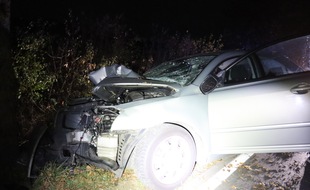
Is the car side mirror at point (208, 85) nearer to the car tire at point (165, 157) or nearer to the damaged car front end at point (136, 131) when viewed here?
the damaged car front end at point (136, 131)

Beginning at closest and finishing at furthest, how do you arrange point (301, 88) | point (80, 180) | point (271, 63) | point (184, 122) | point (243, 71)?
1. point (301, 88)
2. point (184, 122)
3. point (80, 180)
4. point (243, 71)
5. point (271, 63)

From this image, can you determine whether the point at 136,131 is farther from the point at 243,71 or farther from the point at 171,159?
the point at 243,71

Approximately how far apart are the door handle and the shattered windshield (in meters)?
1.14

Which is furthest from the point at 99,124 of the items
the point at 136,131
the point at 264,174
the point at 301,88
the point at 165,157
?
the point at 301,88

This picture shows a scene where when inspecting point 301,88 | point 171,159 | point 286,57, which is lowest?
point 171,159

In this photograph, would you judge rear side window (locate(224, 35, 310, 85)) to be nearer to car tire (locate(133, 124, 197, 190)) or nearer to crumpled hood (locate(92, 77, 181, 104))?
crumpled hood (locate(92, 77, 181, 104))

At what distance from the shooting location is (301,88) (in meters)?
3.88

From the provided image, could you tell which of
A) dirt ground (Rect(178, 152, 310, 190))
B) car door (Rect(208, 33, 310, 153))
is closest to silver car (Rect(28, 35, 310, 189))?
car door (Rect(208, 33, 310, 153))

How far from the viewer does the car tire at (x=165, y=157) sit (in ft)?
12.5

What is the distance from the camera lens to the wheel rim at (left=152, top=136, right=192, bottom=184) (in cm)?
390

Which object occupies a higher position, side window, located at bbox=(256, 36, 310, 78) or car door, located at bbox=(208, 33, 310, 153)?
side window, located at bbox=(256, 36, 310, 78)

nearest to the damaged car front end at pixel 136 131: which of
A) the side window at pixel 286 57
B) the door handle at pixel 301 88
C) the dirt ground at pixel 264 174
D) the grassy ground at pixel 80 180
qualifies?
the grassy ground at pixel 80 180

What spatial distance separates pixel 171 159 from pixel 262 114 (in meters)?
1.17

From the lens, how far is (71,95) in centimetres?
764
